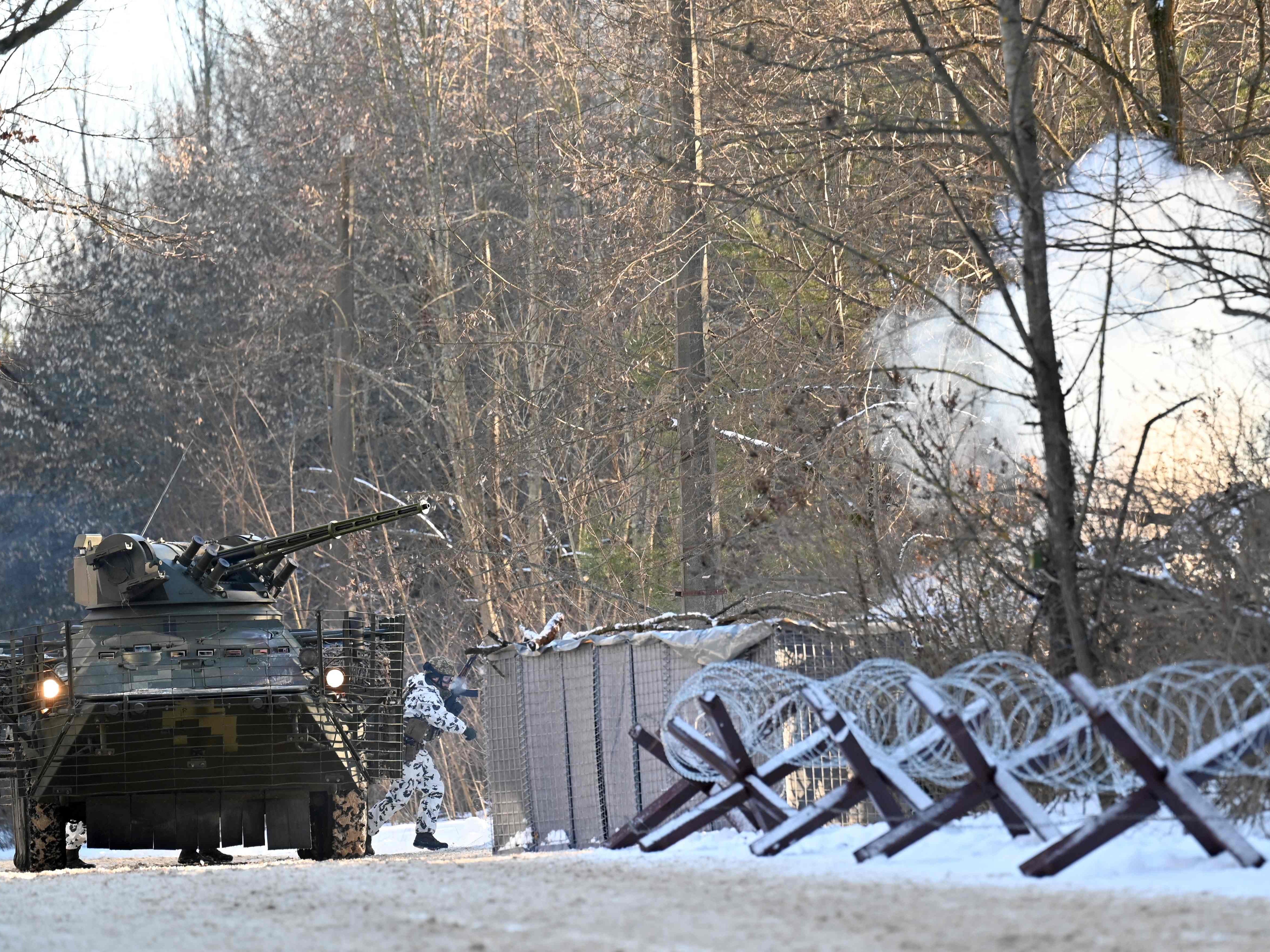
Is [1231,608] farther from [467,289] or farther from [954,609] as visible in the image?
[467,289]

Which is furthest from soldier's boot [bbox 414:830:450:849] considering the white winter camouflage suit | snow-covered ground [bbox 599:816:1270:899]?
snow-covered ground [bbox 599:816:1270:899]

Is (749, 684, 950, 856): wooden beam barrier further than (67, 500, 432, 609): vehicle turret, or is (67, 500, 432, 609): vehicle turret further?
(67, 500, 432, 609): vehicle turret

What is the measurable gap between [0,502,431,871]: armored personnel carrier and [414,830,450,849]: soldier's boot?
80.8 inches

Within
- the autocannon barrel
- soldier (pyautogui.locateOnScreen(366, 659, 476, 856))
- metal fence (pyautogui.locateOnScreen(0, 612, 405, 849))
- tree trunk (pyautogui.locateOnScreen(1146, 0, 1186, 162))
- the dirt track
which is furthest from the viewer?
soldier (pyautogui.locateOnScreen(366, 659, 476, 856))

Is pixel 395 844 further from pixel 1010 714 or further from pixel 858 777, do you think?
pixel 858 777

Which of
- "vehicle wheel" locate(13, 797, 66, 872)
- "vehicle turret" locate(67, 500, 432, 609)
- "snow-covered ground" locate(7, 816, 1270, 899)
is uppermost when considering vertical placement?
"vehicle turret" locate(67, 500, 432, 609)

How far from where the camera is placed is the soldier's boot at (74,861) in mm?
15305

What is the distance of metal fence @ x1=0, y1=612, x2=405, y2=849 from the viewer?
14898 mm

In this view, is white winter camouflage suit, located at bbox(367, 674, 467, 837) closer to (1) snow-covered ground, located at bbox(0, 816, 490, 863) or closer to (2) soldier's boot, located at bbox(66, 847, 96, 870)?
(1) snow-covered ground, located at bbox(0, 816, 490, 863)

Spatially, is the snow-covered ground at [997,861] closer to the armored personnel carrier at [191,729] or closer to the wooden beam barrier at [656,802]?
the wooden beam barrier at [656,802]

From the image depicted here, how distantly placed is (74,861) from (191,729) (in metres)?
1.50

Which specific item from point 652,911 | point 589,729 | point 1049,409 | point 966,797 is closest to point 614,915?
point 652,911

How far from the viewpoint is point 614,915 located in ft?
24.1

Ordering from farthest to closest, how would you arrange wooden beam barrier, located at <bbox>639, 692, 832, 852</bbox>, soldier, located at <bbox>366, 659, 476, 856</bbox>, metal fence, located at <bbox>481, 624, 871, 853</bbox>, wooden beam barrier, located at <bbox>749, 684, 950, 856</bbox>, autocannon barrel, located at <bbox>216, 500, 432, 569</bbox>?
soldier, located at <bbox>366, 659, 476, 856</bbox>, autocannon barrel, located at <bbox>216, 500, 432, 569</bbox>, metal fence, located at <bbox>481, 624, 871, 853</bbox>, wooden beam barrier, located at <bbox>639, 692, 832, 852</bbox>, wooden beam barrier, located at <bbox>749, 684, 950, 856</bbox>
